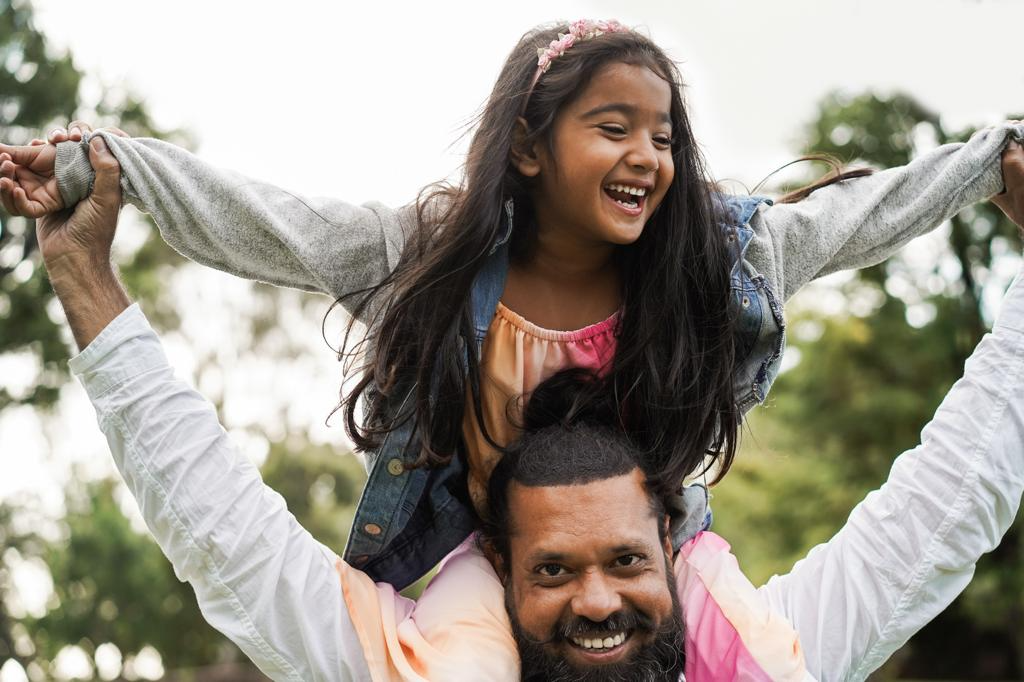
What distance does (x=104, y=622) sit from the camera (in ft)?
38.8

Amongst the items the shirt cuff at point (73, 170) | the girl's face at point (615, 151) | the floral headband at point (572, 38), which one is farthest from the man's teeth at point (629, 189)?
the shirt cuff at point (73, 170)

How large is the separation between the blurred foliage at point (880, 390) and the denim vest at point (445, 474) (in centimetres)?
990

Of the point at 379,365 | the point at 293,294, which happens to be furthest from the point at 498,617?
the point at 293,294

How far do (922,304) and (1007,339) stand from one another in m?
11.2

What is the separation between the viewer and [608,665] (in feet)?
8.70

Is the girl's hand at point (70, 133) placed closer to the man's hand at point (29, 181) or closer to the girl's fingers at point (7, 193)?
the man's hand at point (29, 181)

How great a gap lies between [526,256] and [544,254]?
1.9 inches

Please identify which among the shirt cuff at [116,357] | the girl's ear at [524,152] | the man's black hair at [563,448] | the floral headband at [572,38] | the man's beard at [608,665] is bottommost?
the man's beard at [608,665]

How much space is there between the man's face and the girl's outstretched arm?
0.71 m

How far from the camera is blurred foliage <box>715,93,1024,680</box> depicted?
12922mm

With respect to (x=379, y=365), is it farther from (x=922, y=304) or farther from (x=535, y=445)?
(x=922, y=304)

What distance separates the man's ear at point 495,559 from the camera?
2883 mm

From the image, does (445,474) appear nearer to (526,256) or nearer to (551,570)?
(551,570)

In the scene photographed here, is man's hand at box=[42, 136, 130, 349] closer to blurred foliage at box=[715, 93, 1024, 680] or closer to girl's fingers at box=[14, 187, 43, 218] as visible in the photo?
girl's fingers at box=[14, 187, 43, 218]
